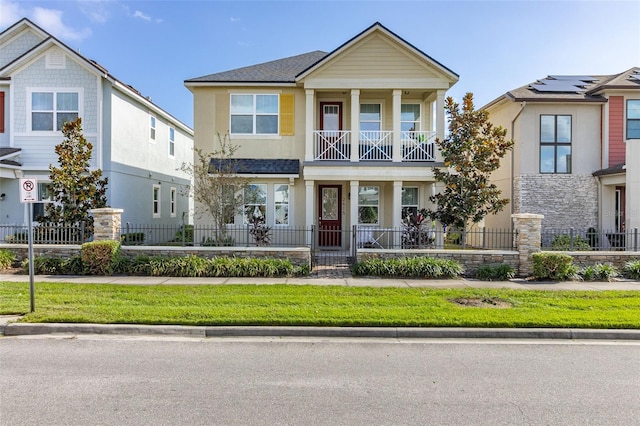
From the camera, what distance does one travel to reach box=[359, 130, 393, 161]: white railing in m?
16.0

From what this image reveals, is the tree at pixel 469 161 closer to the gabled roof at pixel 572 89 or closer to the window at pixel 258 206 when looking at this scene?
the gabled roof at pixel 572 89

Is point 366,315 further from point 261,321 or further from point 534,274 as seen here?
point 534,274

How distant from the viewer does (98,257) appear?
1116cm

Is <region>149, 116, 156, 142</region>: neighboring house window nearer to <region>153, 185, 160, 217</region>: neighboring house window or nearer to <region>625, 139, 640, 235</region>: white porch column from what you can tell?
<region>153, 185, 160, 217</region>: neighboring house window

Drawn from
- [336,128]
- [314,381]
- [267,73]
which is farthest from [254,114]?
[314,381]

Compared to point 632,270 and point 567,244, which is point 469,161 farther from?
→ point 632,270

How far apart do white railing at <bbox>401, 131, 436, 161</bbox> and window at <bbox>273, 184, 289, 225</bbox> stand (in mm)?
4904

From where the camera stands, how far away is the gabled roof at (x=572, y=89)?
16.3 meters

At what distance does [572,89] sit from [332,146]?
10.6m

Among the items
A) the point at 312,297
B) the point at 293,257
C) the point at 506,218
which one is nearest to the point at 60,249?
the point at 293,257

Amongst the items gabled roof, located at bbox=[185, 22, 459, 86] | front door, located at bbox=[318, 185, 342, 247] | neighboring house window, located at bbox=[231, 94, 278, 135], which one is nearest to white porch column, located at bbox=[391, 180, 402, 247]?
front door, located at bbox=[318, 185, 342, 247]

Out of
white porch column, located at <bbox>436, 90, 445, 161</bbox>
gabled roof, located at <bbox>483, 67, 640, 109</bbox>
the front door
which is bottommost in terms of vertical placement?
the front door

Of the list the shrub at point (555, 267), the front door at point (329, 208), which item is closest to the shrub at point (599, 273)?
the shrub at point (555, 267)

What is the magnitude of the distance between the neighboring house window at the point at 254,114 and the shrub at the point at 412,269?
7.73 m
